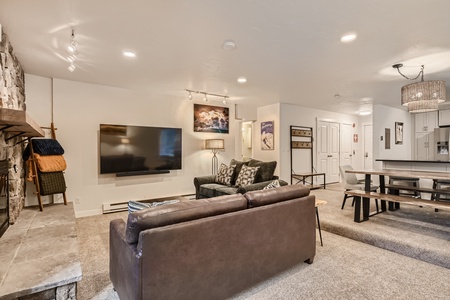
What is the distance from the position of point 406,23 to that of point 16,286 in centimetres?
376

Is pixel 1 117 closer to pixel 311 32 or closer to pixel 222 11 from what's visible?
pixel 222 11

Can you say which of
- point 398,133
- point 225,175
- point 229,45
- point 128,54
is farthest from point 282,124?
point 128,54

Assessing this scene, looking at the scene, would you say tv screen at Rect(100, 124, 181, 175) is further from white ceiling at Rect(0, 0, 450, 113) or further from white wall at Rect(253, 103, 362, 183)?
white wall at Rect(253, 103, 362, 183)

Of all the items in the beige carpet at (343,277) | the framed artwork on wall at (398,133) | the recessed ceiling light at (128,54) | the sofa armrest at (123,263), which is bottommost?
the beige carpet at (343,277)

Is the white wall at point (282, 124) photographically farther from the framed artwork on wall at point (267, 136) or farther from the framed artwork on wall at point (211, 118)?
the framed artwork on wall at point (211, 118)

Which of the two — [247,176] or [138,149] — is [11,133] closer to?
[138,149]

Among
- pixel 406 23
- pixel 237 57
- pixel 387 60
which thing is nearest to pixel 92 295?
pixel 237 57

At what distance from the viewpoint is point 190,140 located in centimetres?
554

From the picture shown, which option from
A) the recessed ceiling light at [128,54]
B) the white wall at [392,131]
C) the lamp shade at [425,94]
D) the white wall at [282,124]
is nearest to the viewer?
the recessed ceiling light at [128,54]

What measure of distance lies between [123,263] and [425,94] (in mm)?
4012

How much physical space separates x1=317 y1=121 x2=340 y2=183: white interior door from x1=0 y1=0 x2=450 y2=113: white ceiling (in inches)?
114

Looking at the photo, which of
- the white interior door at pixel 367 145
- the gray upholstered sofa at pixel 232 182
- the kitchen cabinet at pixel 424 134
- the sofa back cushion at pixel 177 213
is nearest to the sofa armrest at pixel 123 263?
the sofa back cushion at pixel 177 213

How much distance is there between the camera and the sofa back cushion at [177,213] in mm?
1520

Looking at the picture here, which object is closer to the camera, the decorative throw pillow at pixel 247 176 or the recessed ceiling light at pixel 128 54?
the recessed ceiling light at pixel 128 54
